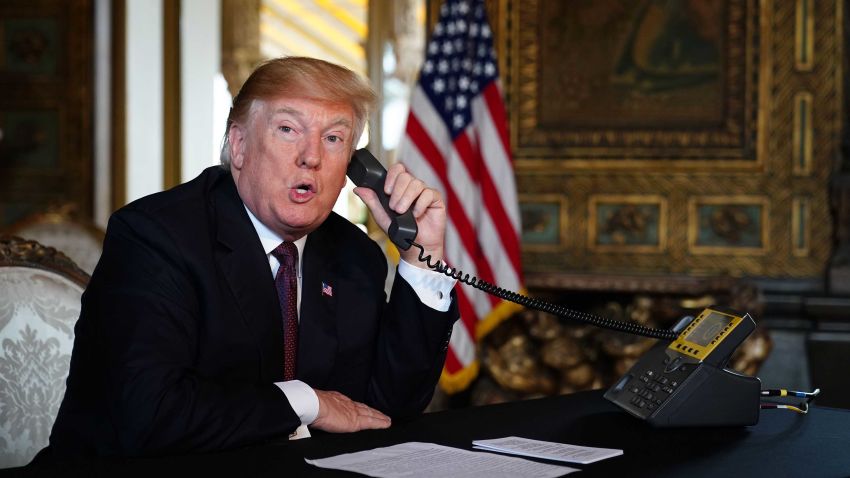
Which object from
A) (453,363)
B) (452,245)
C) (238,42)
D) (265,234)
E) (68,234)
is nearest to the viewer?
(265,234)

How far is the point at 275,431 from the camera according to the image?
1.86 meters

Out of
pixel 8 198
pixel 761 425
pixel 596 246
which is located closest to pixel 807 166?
pixel 596 246

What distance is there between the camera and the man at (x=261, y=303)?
1.87 meters

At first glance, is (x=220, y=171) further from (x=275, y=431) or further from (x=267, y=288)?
(x=275, y=431)

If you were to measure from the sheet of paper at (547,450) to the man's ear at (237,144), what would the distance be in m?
0.84

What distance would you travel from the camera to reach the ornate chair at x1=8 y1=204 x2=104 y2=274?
403 centimetres

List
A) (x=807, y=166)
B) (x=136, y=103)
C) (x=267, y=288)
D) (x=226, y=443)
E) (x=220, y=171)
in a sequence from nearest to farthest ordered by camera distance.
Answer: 1. (x=226, y=443)
2. (x=267, y=288)
3. (x=220, y=171)
4. (x=807, y=166)
5. (x=136, y=103)

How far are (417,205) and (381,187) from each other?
89 millimetres

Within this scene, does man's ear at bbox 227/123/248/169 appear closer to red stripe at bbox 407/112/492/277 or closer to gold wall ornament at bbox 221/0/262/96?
red stripe at bbox 407/112/492/277

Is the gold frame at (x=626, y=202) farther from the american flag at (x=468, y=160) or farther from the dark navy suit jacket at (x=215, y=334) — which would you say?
the dark navy suit jacket at (x=215, y=334)

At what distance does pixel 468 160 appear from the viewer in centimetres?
512

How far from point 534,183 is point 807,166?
53.9 inches

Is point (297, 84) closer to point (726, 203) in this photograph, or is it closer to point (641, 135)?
point (641, 135)

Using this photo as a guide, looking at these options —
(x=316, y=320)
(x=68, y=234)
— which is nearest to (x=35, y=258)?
(x=316, y=320)
